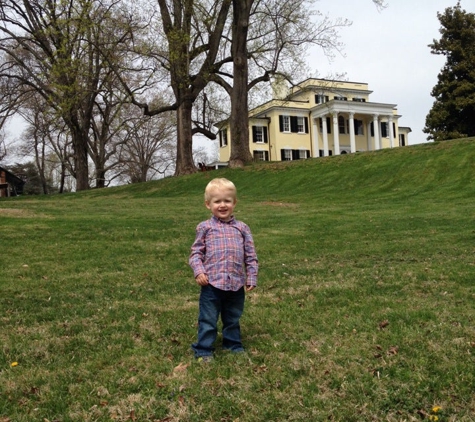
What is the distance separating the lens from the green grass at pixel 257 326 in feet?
9.34

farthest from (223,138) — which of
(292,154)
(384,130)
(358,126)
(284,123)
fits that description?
(384,130)

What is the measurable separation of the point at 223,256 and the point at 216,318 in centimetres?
48

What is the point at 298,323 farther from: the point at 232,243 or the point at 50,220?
the point at 50,220

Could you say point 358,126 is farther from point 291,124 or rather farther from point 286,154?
point 286,154

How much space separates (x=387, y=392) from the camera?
9.44 feet

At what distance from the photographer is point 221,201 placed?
364cm

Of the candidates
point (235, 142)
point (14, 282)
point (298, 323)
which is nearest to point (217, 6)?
point (235, 142)

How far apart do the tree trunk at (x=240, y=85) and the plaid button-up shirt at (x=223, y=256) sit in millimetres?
22353

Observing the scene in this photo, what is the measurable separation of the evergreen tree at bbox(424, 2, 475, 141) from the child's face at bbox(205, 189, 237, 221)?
117 feet

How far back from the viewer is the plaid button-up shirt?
3.60 metres

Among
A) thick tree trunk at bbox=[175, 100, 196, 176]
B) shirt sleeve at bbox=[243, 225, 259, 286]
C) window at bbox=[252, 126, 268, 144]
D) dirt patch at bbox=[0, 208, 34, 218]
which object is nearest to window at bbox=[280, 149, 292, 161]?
window at bbox=[252, 126, 268, 144]

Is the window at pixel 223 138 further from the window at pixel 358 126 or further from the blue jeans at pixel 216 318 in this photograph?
the blue jeans at pixel 216 318

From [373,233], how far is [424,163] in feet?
39.7

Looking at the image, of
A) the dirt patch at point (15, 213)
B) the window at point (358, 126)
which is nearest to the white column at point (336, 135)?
the window at point (358, 126)
